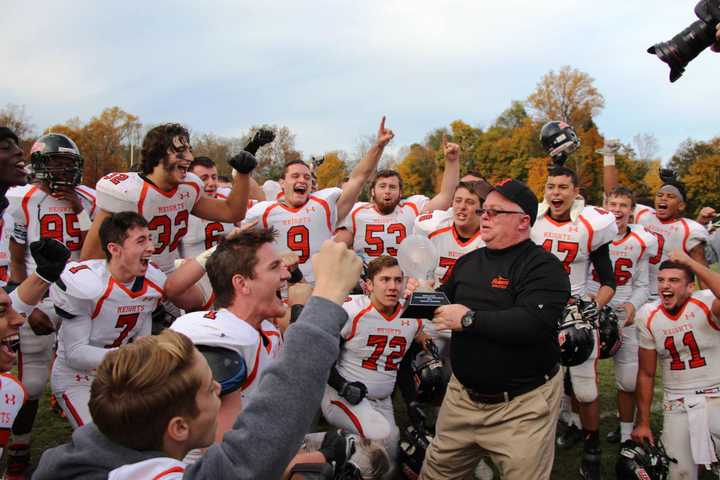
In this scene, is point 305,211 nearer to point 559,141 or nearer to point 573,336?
point 559,141

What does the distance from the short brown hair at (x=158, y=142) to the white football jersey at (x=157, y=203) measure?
144mm

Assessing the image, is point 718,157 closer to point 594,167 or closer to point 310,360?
point 594,167

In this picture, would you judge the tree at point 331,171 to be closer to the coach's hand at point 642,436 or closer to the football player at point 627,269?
the football player at point 627,269

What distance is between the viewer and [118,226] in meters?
3.95

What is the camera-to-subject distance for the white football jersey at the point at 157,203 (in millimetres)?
4379

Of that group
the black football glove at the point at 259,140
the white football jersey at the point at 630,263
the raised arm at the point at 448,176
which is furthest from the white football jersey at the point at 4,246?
the white football jersey at the point at 630,263

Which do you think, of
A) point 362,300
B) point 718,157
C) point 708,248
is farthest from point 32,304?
point 718,157

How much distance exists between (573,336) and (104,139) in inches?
2059

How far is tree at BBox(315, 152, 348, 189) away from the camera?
5166cm

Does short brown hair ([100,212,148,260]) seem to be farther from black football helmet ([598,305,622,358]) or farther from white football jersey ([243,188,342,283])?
black football helmet ([598,305,622,358])

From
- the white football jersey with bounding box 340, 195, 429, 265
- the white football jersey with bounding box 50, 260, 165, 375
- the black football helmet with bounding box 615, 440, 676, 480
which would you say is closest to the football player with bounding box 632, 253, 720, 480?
the black football helmet with bounding box 615, 440, 676, 480

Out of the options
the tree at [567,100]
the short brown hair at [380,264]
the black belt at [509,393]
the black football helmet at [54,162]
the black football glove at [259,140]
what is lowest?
the black belt at [509,393]

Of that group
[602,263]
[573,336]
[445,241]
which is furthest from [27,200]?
[602,263]

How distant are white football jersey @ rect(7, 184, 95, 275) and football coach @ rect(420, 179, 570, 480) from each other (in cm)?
347
